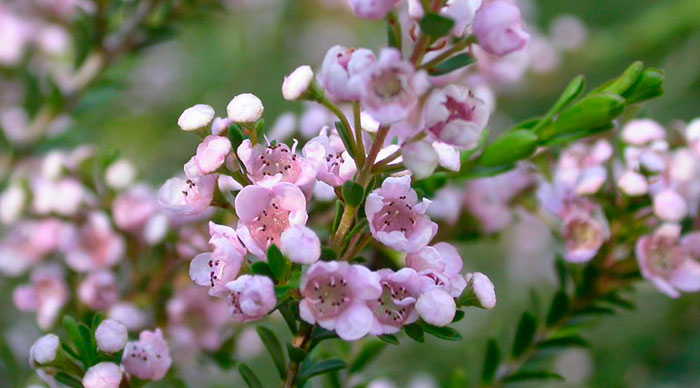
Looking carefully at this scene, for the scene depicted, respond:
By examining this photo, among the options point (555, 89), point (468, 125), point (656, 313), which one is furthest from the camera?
point (555, 89)

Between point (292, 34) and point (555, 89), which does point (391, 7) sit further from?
point (292, 34)

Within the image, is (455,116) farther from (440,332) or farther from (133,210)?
(133,210)

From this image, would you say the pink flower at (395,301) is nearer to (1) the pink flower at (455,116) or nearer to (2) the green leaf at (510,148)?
(1) the pink flower at (455,116)

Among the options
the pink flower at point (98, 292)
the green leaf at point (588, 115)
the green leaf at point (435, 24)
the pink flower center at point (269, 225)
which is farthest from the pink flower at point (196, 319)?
the green leaf at point (435, 24)

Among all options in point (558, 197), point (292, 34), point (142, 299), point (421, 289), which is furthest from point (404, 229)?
point (292, 34)

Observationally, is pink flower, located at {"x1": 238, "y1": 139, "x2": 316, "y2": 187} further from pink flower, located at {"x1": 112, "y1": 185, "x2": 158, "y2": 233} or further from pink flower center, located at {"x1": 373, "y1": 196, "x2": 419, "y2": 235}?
pink flower, located at {"x1": 112, "y1": 185, "x2": 158, "y2": 233}

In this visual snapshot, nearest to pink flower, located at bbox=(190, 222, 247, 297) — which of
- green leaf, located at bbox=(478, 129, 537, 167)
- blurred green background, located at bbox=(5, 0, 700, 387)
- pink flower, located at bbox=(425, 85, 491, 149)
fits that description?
pink flower, located at bbox=(425, 85, 491, 149)

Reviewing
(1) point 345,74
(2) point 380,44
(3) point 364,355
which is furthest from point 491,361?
(2) point 380,44
